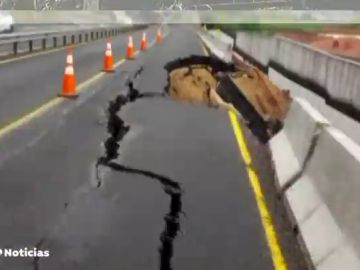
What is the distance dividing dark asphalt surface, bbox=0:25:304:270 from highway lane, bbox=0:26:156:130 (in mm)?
1241

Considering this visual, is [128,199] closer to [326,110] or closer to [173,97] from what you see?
[173,97]

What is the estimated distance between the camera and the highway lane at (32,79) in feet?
42.6

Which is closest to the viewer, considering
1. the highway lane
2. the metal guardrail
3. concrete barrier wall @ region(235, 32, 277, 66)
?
the highway lane

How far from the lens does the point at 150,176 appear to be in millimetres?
8102

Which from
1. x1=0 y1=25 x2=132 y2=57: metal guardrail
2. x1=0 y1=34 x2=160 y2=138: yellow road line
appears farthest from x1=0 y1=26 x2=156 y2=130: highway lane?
x1=0 y1=25 x2=132 y2=57: metal guardrail

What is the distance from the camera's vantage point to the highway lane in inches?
512

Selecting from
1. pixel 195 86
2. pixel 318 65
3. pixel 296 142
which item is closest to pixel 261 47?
pixel 318 65

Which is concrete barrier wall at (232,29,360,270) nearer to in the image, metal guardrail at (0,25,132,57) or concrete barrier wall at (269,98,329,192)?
concrete barrier wall at (269,98,329,192)

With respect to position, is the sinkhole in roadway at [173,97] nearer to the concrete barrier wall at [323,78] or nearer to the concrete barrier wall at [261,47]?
the concrete barrier wall at [323,78]

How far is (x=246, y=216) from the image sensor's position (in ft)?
21.7

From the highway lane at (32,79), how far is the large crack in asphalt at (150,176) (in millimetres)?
1724

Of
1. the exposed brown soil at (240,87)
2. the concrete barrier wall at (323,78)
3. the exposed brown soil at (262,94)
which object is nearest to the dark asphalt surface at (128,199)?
the concrete barrier wall at (323,78)

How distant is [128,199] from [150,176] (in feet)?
3.58

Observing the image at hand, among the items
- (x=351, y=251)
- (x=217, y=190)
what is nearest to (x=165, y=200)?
(x=217, y=190)
